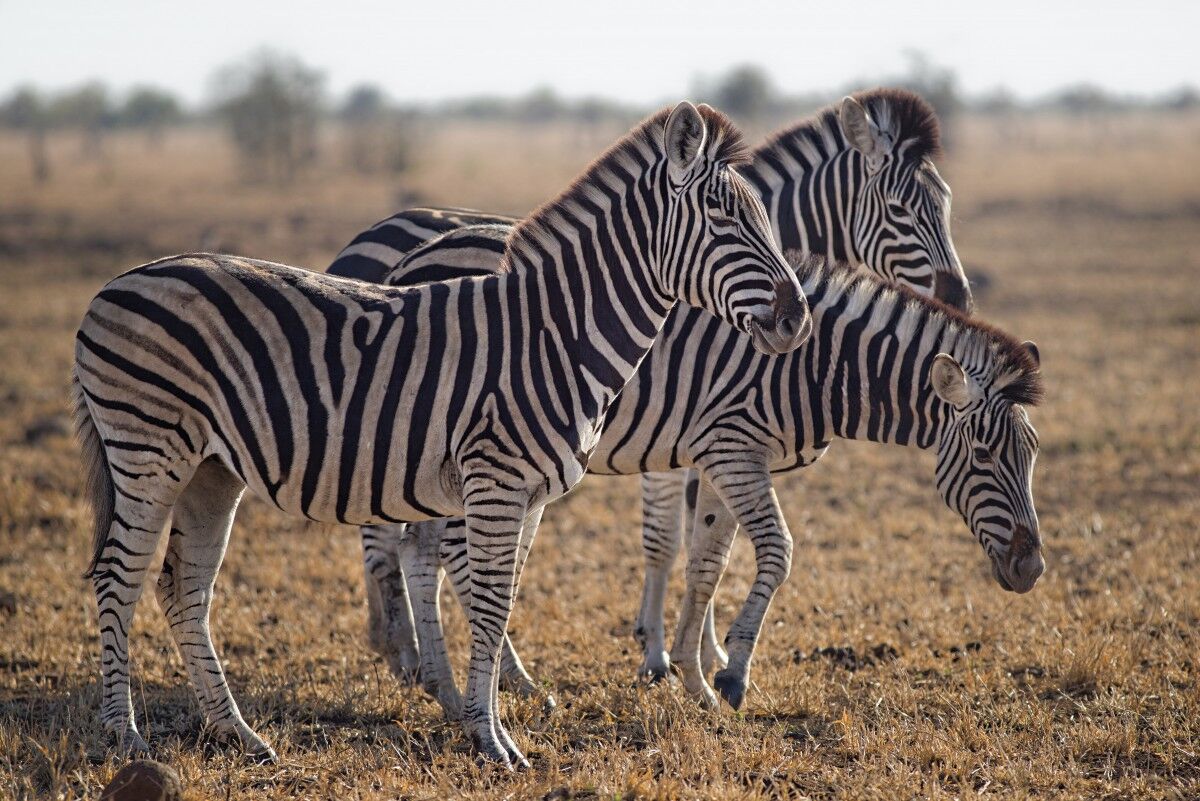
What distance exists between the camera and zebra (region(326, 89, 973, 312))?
22.6 feet

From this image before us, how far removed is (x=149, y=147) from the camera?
200 ft

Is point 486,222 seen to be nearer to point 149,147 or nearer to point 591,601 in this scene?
point 591,601

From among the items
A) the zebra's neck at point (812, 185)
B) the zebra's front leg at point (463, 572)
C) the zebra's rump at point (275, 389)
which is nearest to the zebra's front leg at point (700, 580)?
the zebra's front leg at point (463, 572)

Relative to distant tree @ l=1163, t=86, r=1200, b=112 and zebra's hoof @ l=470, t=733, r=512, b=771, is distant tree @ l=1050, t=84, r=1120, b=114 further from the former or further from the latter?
zebra's hoof @ l=470, t=733, r=512, b=771

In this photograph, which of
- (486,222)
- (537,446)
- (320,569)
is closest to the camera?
(537,446)

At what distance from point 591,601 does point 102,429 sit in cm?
348

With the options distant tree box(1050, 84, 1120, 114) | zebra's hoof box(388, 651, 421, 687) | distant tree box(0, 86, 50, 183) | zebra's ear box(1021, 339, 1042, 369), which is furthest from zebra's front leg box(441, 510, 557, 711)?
distant tree box(1050, 84, 1120, 114)

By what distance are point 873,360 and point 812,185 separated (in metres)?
1.91

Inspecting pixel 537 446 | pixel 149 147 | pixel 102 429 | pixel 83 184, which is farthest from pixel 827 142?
pixel 149 147

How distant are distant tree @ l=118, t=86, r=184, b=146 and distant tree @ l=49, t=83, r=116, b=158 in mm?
3175

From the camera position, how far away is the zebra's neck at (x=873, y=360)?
5.66 meters

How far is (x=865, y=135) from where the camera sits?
705cm

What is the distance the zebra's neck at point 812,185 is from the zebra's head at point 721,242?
2.34 metres

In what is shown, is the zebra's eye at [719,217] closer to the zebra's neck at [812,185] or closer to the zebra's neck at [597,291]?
the zebra's neck at [597,291]
